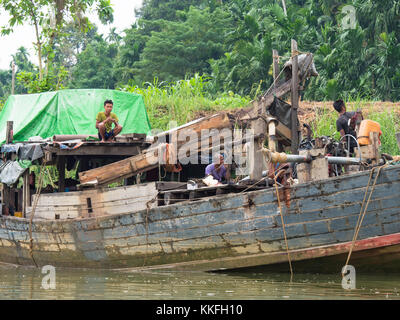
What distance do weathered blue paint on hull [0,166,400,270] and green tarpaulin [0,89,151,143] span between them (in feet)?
7.32

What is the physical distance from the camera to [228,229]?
Result: 8.91 meters

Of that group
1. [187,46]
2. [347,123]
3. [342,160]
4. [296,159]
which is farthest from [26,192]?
[187,46]

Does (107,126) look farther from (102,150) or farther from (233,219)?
(233,219)

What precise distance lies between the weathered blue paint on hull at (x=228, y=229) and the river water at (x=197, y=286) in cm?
29

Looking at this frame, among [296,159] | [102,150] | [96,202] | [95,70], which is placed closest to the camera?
[296,159]

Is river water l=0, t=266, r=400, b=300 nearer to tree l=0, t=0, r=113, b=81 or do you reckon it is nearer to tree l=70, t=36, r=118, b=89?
tree l=0, t=0, r=113, b=81

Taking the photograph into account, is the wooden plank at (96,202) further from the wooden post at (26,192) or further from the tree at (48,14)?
the tree at (48,14)

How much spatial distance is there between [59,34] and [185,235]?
10722 millimetres

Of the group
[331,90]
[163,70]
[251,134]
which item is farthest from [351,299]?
[163,70]

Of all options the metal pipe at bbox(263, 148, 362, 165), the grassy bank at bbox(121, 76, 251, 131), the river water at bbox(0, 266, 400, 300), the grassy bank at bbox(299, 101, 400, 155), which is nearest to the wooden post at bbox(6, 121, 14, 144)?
the river water at bbox(0, 266, 400, 300)

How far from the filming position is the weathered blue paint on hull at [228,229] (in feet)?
26.6

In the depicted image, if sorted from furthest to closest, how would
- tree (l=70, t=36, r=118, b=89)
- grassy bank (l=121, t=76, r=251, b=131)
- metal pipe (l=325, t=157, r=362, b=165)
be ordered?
1. tree (l=70, t=36, r=118, b=89)
2. grassy bank (l=121, t=76, r=251, b=131)
3. metal pipe (l=325, t=157, r=362, b=165)

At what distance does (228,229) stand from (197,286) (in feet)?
3.56

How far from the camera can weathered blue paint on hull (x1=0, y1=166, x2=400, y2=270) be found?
319 inches
